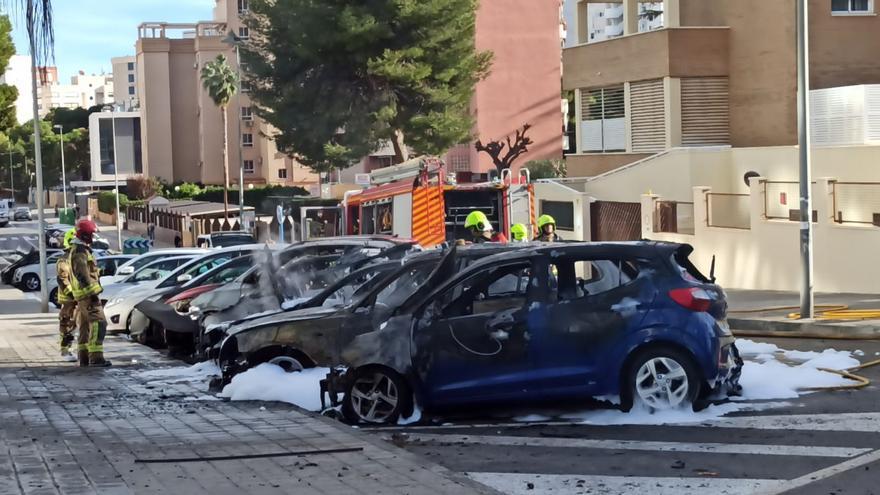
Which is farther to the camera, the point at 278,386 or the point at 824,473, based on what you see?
the point at 278,386

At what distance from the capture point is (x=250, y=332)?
11359mm

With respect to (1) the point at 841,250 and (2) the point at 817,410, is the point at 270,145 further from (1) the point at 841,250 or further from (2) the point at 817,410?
(2) the point at 817,410

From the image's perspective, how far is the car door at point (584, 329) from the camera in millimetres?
9586

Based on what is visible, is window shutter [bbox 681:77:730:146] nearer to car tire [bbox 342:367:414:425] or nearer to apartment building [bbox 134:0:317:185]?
car tire [bbox 342:367:414:425]

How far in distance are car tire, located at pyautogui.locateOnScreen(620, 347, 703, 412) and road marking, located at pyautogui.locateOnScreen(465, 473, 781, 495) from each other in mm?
2046

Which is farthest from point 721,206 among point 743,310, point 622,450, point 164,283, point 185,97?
point 185,97

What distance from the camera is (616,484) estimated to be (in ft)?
24.3

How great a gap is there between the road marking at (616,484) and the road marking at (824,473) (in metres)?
0.06

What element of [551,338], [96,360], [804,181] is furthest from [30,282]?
[551,338]

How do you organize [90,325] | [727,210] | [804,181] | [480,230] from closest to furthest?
[90,325] < [804,181] < [480,230] < [727,210]

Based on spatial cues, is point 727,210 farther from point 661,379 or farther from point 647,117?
point 661,379

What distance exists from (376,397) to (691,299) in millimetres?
2728

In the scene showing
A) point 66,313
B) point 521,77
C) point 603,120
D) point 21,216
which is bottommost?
point 66,313

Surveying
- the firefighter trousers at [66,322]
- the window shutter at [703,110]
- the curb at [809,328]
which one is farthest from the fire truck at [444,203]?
the window shutter at [703,110]
